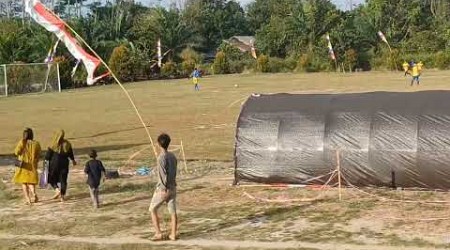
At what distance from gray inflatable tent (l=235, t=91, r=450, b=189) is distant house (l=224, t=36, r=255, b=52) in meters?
66.4

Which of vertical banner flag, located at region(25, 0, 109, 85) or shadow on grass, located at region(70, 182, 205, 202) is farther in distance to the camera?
vertical banner flag, located at region(25, 0, 109, 85)

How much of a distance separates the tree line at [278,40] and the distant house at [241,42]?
4.82 feet

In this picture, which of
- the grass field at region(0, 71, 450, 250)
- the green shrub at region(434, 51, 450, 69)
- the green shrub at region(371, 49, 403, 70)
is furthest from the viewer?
the green shrub at region(371, 49, 403, 70)

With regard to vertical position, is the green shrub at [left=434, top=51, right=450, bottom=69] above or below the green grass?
above

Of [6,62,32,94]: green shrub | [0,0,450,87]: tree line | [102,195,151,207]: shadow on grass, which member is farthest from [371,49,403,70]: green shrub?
[102,195,151,207]: shadow on grass

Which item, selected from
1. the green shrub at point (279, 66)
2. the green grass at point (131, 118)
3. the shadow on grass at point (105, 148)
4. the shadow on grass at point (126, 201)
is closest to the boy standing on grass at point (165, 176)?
the shadow on grass at point (126, 201)

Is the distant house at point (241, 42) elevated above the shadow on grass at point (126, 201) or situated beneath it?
elevated above

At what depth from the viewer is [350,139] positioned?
542 inches

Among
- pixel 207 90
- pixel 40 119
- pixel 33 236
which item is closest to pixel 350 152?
pixel 33 236

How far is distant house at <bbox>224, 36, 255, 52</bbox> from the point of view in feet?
271

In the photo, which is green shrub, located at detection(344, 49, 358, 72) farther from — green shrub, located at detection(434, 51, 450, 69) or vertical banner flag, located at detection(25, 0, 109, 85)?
vertical banner flag, located at detection(25, 0, 109, 85)

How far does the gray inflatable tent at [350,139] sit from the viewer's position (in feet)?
43.4

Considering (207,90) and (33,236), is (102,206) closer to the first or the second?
(33,236)

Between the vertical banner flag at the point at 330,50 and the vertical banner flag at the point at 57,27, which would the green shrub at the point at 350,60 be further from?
the vertical banner flag at the point at 57,27
